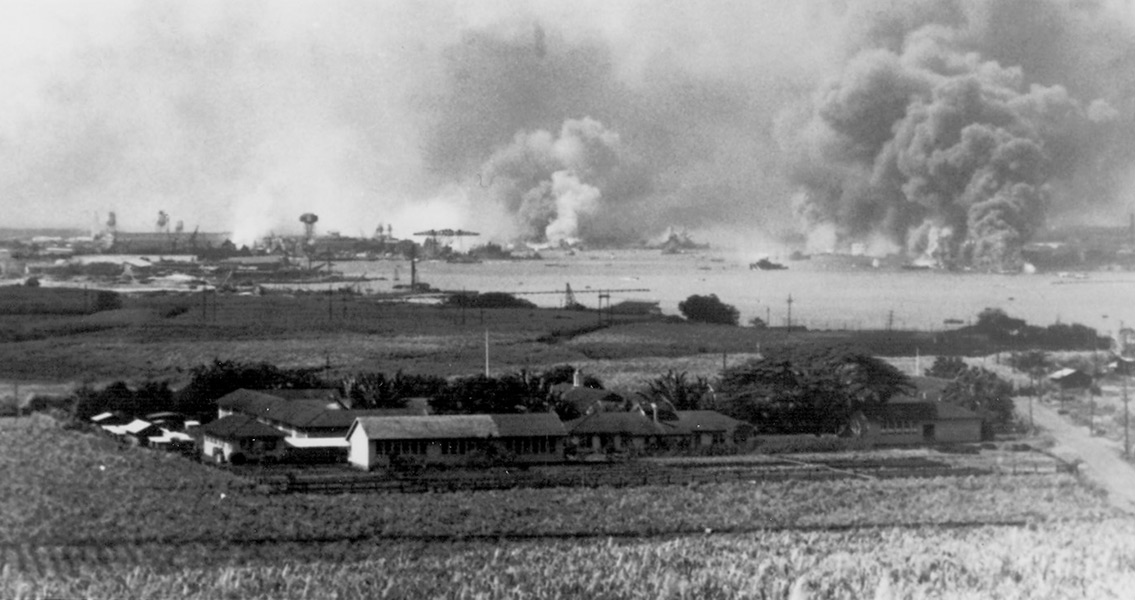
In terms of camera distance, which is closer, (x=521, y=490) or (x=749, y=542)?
(x=749, y=542)

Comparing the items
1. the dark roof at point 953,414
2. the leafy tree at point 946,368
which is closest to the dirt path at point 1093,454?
the dark roof at point 953,414

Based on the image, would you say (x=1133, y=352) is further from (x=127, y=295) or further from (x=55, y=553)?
(x=55, y=553)

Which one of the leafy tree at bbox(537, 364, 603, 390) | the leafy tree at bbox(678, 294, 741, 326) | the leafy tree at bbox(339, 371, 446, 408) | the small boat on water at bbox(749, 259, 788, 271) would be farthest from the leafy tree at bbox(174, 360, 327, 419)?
the small boat on water at bbox(749, 259, 788, 271)

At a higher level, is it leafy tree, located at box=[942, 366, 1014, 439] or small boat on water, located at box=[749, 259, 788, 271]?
small boat on water, located at box=[749, 259, 788, 271]

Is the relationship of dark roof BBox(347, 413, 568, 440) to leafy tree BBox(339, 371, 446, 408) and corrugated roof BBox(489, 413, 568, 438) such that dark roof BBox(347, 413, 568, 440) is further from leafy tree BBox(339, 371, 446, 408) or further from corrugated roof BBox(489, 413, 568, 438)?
leafy tree BBox(339, 371, 446, 408)

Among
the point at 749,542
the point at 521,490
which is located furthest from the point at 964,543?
the point at 521,490

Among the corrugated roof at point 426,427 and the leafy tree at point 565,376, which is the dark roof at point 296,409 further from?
the leafy tree at point 565,376
